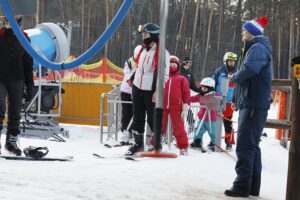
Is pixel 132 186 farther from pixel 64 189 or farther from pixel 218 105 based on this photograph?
pixel 218 105

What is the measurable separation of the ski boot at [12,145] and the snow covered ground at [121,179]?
1.93 ft

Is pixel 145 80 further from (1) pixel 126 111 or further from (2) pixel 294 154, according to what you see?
(2) pixel 294 154

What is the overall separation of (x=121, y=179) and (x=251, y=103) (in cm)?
135

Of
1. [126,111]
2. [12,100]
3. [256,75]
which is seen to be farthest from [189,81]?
[256,75]

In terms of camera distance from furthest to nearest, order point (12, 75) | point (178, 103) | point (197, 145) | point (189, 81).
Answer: point (189, 81) < point (197, 145) < point (178, 103) < point (12, 75)

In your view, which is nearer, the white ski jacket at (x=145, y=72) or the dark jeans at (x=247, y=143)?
the dark jeans at (x=247, y=143)

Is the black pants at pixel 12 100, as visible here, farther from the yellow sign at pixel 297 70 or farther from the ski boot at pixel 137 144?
the yellow sign at pixel 297 70

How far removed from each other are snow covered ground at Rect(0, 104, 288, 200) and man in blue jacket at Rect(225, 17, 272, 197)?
21 centimetres

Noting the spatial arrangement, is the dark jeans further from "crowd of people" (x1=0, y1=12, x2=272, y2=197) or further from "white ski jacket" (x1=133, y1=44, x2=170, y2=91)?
"white ski jacket" (x1=133, y1=44, x2=170, y2=91)

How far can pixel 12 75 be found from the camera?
239 inches

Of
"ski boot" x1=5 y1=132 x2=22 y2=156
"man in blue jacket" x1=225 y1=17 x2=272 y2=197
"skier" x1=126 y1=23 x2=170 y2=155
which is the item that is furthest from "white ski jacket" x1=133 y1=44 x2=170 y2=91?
"man in blue jacket" x1=225 y1=17 x2=272 y2=197

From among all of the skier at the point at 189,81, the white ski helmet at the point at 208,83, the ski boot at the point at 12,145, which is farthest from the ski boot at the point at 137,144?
the skier at the point at 189,81

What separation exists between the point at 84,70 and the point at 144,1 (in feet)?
82.7

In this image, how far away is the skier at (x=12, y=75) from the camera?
6.05 m
